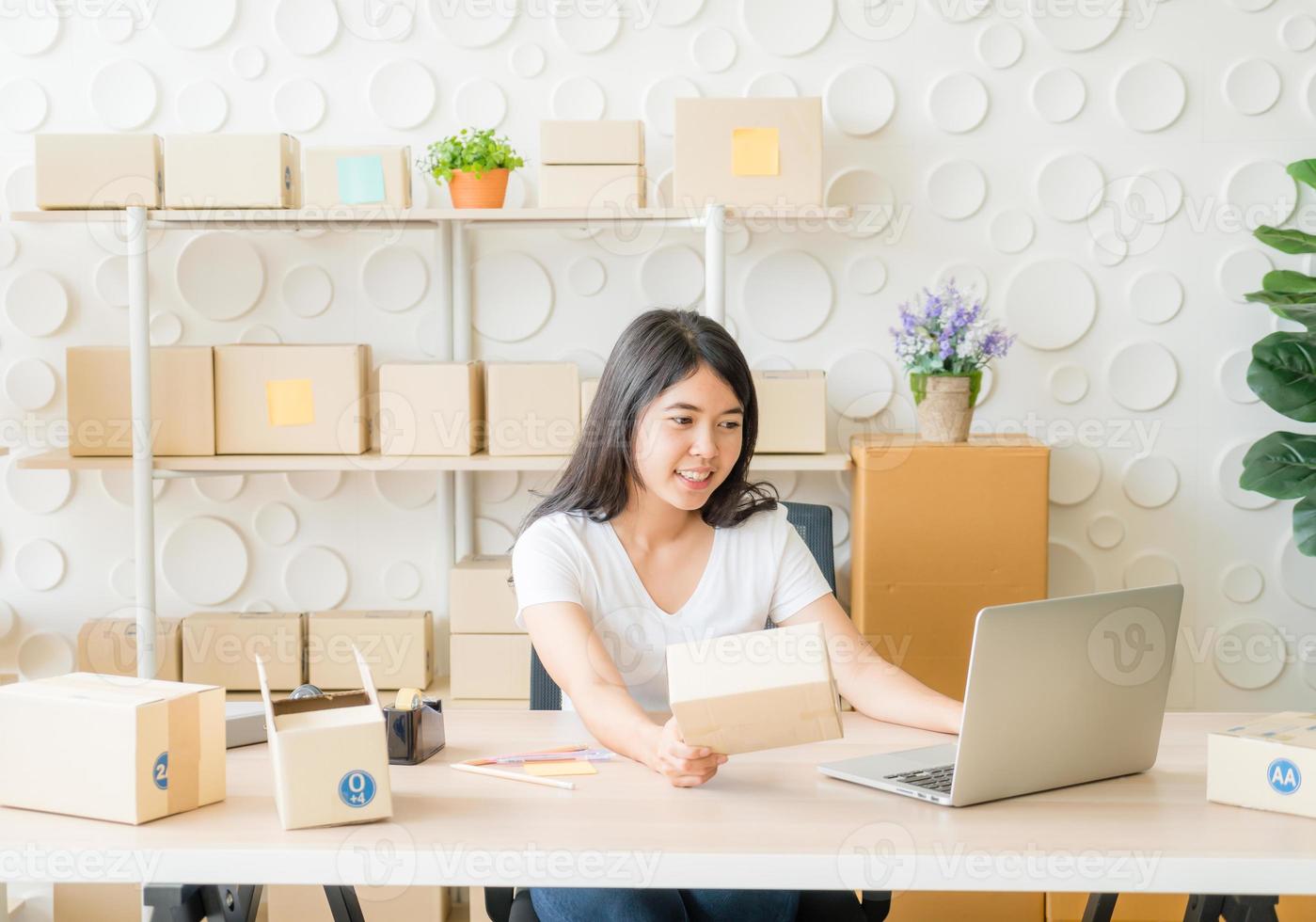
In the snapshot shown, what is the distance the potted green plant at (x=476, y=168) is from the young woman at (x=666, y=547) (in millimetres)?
1048

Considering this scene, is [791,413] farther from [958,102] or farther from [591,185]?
[958,102]

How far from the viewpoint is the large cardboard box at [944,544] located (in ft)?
8.86

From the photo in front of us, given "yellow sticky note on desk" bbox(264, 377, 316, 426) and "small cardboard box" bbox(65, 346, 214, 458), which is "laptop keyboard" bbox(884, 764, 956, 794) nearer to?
"yellow sticky note on desk" bbox(264, 377, 316, 426)

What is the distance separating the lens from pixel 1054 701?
136 centimetres

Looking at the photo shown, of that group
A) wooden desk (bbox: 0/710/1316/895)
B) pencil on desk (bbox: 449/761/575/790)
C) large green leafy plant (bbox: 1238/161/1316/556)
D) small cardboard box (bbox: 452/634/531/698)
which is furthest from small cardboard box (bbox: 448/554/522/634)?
large green leafy plant (bbox: 1238/161/1316/556)

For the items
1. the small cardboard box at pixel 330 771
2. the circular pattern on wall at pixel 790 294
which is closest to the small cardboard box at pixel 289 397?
the circular pattern on wall at pixel 790 294

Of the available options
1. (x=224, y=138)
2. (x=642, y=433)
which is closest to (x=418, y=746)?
(x=642, y=433)

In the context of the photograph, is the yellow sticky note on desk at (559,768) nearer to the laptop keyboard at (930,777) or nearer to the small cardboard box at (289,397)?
the laptop keyboard at (930,777)

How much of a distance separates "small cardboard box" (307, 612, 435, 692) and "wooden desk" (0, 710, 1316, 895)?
4.90 ft

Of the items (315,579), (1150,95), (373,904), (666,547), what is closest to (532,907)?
(666,547)

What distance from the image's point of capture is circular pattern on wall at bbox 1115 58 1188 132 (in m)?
3.01

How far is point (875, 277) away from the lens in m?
3.07

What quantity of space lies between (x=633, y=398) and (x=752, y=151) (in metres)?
1.12

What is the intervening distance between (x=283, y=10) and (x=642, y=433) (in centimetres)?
182
